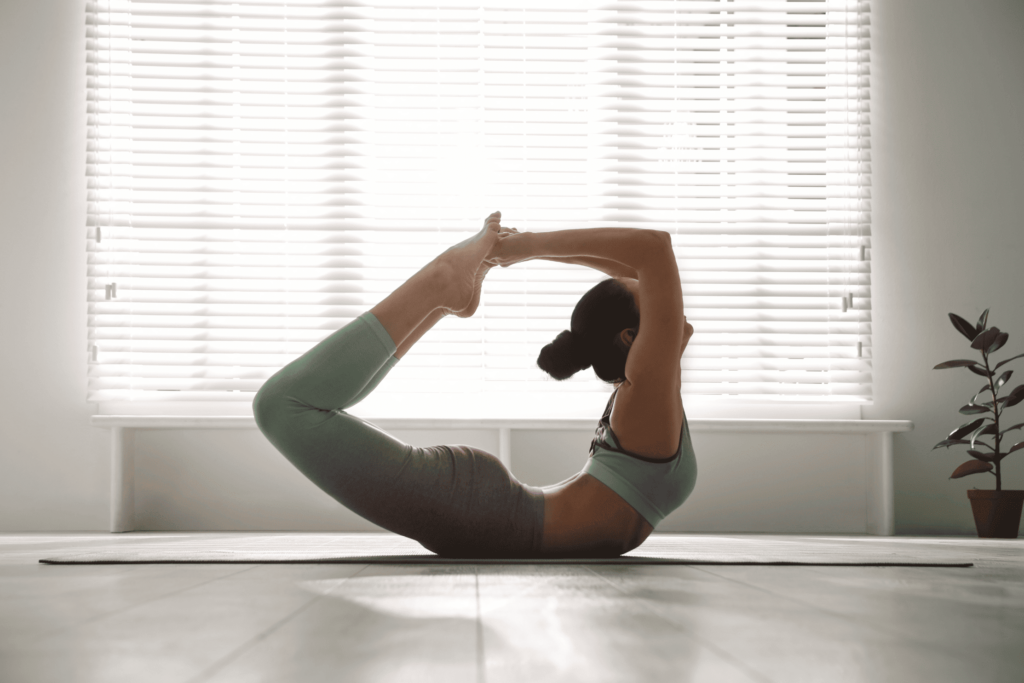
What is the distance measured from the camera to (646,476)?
127cm

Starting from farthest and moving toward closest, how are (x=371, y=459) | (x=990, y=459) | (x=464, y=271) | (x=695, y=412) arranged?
(x=695, y=412) → (x=990, y=459) → (x=464, y=271) → (x=371, y=459)

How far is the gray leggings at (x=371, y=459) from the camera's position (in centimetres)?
116

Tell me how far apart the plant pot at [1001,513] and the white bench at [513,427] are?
282 millimetres

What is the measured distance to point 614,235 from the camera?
129 centimetres

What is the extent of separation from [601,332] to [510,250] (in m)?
0.23

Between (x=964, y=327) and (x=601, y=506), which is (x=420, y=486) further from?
(x=964, y=327)

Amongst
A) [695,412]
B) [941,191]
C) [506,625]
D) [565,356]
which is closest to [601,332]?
[565,356]

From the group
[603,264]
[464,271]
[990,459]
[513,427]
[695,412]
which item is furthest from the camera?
[695,412]

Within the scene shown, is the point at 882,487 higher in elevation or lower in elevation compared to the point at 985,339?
lower

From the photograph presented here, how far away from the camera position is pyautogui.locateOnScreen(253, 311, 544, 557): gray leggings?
3.79 feet

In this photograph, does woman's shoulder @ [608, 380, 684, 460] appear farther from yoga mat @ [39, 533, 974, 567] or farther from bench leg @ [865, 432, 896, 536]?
bench leg @ [865, 432, 896, 536]

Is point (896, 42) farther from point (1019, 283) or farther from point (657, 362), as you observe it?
point (657, 362)

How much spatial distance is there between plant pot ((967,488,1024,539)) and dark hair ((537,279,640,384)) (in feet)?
6.18

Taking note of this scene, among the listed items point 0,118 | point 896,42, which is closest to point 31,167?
point 0,118
